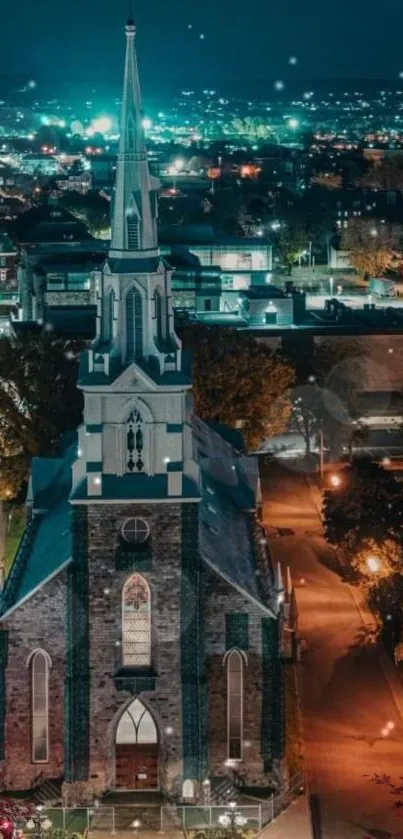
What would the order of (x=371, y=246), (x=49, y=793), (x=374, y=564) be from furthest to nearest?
(x=371, y=246), (x=374, y=564), (x=49, y=793)

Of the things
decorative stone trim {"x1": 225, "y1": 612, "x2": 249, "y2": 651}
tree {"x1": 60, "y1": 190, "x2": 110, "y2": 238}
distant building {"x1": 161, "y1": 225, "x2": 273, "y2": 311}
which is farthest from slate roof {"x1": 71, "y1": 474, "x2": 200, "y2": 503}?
tree {"x1": 60, "y1": 190, "x2": 110, "y2": 238}

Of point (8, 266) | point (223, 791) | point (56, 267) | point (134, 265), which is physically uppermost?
point (8, 266)

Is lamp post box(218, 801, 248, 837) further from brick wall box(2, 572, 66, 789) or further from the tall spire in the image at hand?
the tall spire

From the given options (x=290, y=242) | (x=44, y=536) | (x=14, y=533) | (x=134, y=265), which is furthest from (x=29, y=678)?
(x=290, y=242)

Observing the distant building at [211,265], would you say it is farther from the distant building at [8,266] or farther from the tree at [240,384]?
the tree at [240,384]

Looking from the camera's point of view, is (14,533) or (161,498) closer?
(161,498)

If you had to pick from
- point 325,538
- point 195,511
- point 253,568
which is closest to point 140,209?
point 195,511

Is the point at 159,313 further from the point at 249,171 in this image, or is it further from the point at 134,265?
the point at 249,171
